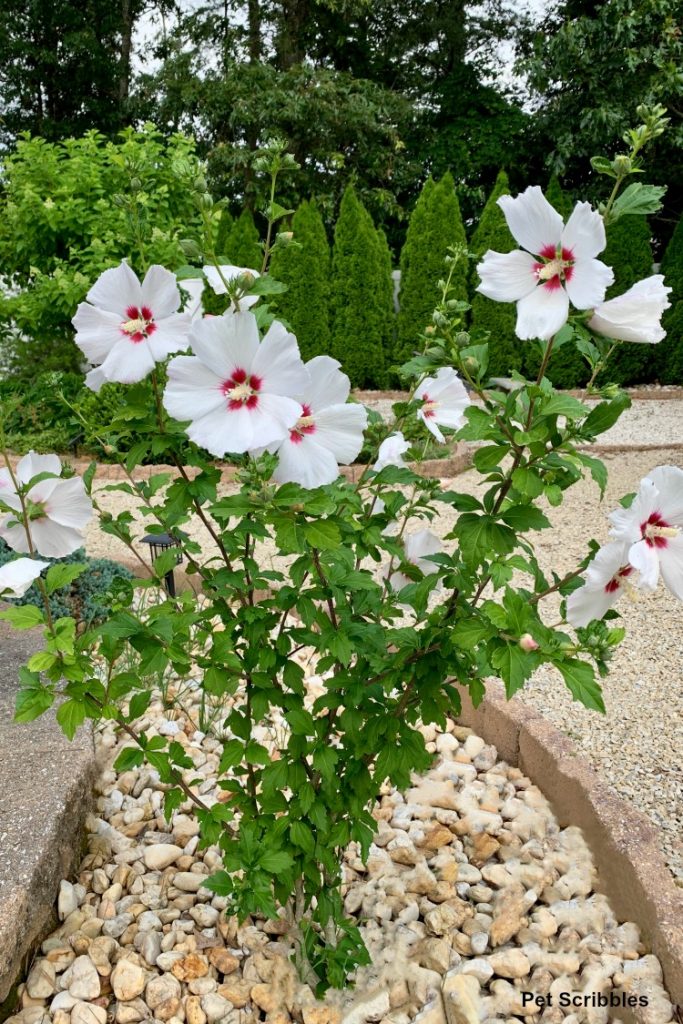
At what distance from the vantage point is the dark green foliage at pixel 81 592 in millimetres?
3038

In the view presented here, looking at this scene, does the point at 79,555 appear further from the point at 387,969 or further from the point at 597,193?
the point at 597,193

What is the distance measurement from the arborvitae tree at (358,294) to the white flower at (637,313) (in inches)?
294

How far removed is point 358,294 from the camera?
8.36 meters

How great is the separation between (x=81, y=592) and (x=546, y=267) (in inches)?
105

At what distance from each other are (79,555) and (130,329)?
223cm

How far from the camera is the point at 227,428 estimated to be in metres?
0.92

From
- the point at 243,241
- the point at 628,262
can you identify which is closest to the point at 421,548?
the point at 243,241

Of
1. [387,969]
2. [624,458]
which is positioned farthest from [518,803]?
[624,458]

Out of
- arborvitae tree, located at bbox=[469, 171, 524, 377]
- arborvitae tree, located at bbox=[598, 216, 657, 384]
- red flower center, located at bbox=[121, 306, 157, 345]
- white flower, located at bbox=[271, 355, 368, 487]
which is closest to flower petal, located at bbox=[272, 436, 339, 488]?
white flower, located at bbox=[271, 355, 368, 487]

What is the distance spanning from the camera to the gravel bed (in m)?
1.55

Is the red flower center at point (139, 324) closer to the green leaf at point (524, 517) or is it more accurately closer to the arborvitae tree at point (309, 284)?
the green leaf at point (524, 517)

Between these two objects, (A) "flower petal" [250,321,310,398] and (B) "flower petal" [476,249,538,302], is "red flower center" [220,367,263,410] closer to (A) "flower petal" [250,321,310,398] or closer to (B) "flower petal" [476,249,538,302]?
(A) "flower petal" [250,321,310,398]

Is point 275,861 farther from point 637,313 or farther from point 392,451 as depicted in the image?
point 637,313

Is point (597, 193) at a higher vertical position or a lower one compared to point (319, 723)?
lower
